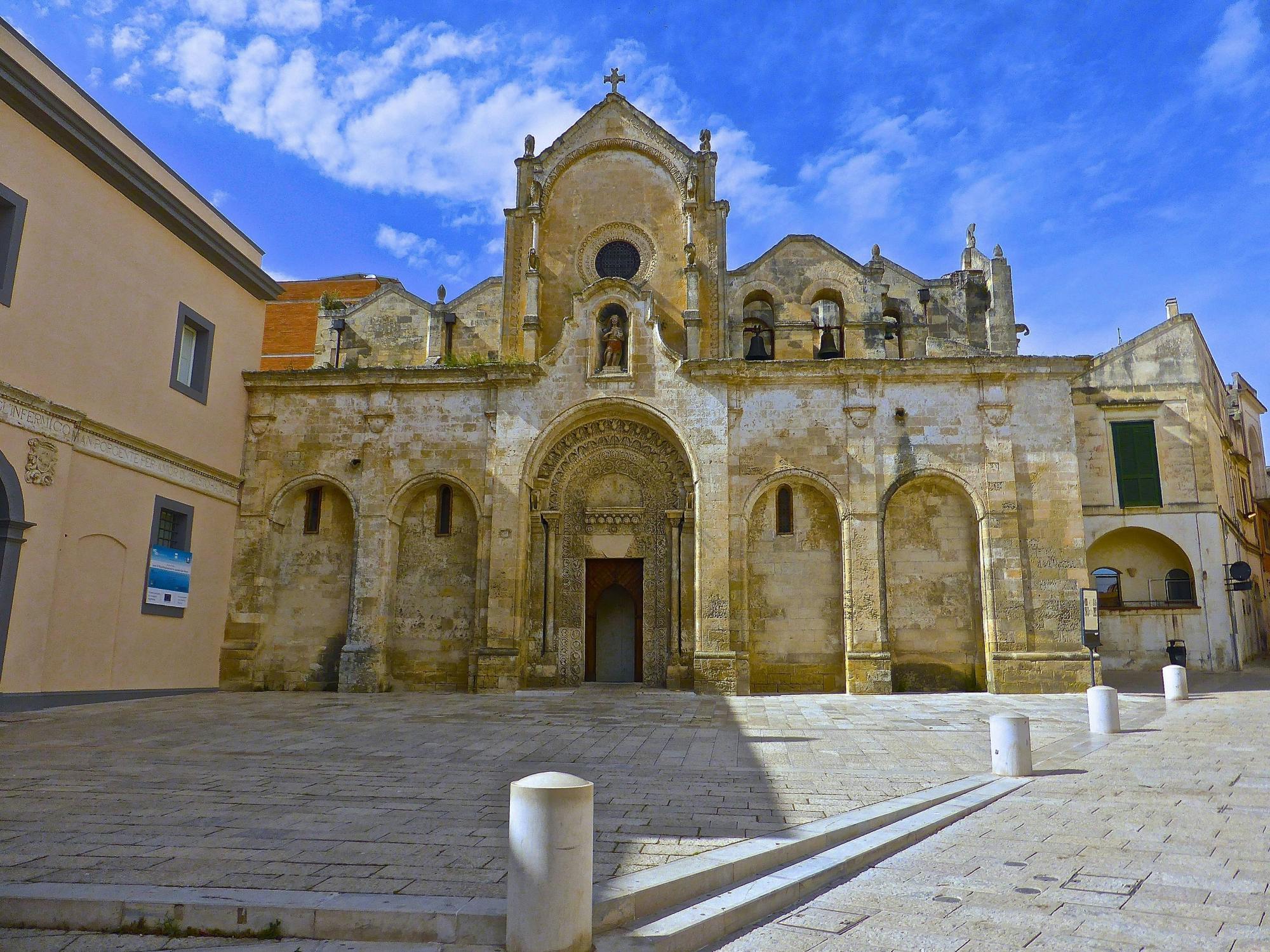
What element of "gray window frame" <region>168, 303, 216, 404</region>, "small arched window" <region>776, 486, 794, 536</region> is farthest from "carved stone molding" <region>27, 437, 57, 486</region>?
"small arched window" <region>776, 486, 794, 536</region>

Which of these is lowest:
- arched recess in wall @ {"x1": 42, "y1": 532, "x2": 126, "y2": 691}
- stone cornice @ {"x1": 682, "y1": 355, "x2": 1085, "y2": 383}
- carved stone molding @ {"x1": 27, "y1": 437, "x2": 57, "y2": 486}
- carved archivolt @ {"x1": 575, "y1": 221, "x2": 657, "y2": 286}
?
arched recess in wall @ {"x1": 42, "y1": 532, "x2": 126, "y2": 691}

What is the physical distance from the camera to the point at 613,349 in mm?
19141

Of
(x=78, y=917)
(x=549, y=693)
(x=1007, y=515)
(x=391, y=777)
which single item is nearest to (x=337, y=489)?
(x=549, y=693)

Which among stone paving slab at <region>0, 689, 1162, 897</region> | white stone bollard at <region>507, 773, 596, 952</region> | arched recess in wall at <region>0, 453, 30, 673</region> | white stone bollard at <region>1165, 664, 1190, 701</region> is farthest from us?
white stone bollard at <region>1165, 664, 1190, 701</region>

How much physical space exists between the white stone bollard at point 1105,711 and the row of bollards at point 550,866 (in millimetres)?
9613

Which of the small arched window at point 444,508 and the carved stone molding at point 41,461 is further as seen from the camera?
the small arched window at point 444,508

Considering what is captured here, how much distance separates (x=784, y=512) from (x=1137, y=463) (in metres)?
12.1

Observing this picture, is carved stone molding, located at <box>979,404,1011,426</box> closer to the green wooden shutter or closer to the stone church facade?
the stone church facade

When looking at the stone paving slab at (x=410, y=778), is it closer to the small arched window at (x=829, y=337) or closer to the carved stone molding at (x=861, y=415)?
the carved stone molding at (x=861, y=415)

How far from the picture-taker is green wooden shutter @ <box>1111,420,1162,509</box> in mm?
23828

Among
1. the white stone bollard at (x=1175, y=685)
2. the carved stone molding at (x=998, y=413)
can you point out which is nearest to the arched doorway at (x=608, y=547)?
the carved stone molding at (x=998, y=413)

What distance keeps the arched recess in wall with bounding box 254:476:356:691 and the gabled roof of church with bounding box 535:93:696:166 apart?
1018 cm

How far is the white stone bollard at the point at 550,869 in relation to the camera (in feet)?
12.6

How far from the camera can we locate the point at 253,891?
180 inches
